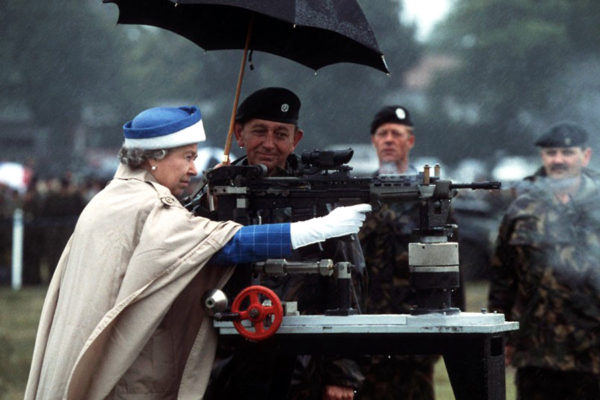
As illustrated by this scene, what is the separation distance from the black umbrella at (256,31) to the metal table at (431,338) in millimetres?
1338

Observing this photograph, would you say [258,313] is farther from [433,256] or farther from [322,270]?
[433,256]

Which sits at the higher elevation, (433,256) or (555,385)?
(433,256)

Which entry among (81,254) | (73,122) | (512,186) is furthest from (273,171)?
(73,122)

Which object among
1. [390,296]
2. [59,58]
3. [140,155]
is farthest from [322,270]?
[59,58]

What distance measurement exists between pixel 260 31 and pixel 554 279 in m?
2.66

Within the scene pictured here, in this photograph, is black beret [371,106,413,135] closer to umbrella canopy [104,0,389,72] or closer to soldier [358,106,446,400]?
soldier [358,106,446,400]

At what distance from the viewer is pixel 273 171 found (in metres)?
5.83

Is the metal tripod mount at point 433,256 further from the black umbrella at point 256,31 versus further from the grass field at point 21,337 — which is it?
the grass field at point 21,337

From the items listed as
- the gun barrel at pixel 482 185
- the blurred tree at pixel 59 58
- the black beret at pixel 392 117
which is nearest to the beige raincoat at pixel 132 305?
the gun barrel at pixel 482 185

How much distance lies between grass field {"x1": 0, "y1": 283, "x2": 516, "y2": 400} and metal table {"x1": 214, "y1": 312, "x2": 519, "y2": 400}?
5.12 metres

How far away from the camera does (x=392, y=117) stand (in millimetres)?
8539

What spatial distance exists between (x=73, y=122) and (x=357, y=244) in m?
48.4

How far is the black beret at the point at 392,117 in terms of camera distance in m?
8.53

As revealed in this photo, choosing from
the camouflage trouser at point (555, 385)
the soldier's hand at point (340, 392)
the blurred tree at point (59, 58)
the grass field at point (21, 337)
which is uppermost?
the blurred tree at point (59, 58)
